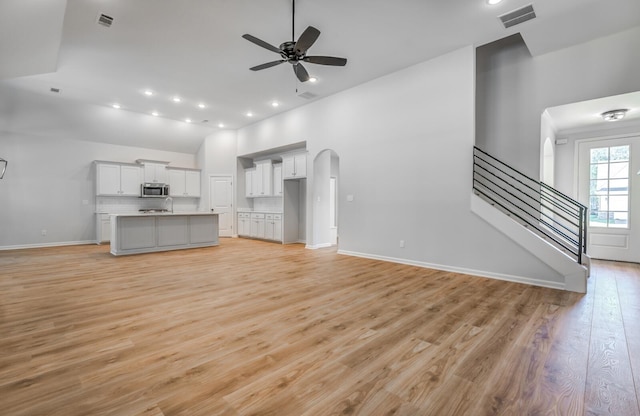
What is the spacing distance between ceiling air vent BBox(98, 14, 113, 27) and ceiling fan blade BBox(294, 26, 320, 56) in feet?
8.50

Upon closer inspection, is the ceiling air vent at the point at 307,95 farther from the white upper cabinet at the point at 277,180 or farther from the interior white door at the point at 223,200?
the interior white door at the point at 223,200

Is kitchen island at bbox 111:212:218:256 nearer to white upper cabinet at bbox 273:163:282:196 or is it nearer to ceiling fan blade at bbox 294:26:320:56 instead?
white upper cabinet at bbox 273:163:282:196

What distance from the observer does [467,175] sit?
14.8 feet

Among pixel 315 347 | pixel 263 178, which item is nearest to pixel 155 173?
pixel 263 178

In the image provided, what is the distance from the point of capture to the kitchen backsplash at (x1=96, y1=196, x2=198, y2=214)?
8289 millimetres

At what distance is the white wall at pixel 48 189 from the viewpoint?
22.8ft

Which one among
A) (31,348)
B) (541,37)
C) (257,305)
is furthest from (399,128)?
(31,348)

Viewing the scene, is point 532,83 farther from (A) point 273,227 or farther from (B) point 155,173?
(B) point 155,173

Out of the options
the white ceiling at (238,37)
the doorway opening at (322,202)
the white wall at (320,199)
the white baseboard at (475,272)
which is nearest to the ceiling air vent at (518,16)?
the white ceiling at (238,37)

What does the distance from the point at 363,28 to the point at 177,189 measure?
7.77 meters

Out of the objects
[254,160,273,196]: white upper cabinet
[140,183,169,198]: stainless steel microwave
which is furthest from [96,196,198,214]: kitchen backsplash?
[254,160,273,196]: white upper cabinet

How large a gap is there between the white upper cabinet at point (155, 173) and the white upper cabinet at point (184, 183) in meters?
0.15

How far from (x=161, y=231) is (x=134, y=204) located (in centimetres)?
312

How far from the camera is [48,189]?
7461 mm
